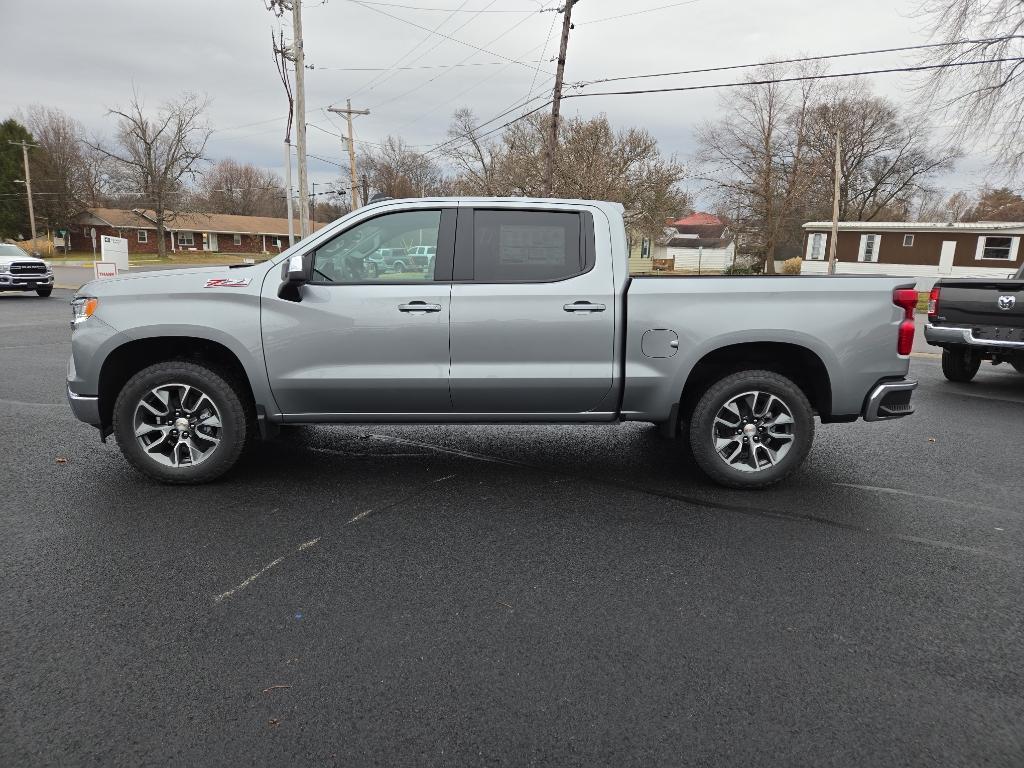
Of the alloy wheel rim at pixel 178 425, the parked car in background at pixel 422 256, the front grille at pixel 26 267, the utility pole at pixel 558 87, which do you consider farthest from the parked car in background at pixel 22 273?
the parked car in background at pixel 422 256

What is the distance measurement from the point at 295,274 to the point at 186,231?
78504mm

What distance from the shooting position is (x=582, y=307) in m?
4.70

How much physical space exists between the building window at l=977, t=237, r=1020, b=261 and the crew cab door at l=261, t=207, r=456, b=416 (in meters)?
40.4

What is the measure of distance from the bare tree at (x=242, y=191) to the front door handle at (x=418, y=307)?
311 ft

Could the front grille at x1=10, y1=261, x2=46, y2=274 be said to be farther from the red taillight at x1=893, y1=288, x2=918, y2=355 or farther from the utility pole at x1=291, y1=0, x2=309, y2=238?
the red taillight at x1=893, y1=288, x2=918, y2=355

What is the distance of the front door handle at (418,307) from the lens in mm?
4680

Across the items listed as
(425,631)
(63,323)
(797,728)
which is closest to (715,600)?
(797,728)

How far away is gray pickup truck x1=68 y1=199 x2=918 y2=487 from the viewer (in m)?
4.70

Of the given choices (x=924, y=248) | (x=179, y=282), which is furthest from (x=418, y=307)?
(x=924, y=248)

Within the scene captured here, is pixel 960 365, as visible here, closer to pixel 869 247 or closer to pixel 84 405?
pixel 84 405

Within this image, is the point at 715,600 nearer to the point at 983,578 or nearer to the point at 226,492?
the point at 983,578

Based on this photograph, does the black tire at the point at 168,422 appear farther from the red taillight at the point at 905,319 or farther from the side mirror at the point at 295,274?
the red taillight at the point at 905,319

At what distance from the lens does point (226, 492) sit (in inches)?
190

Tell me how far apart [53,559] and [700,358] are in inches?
158
